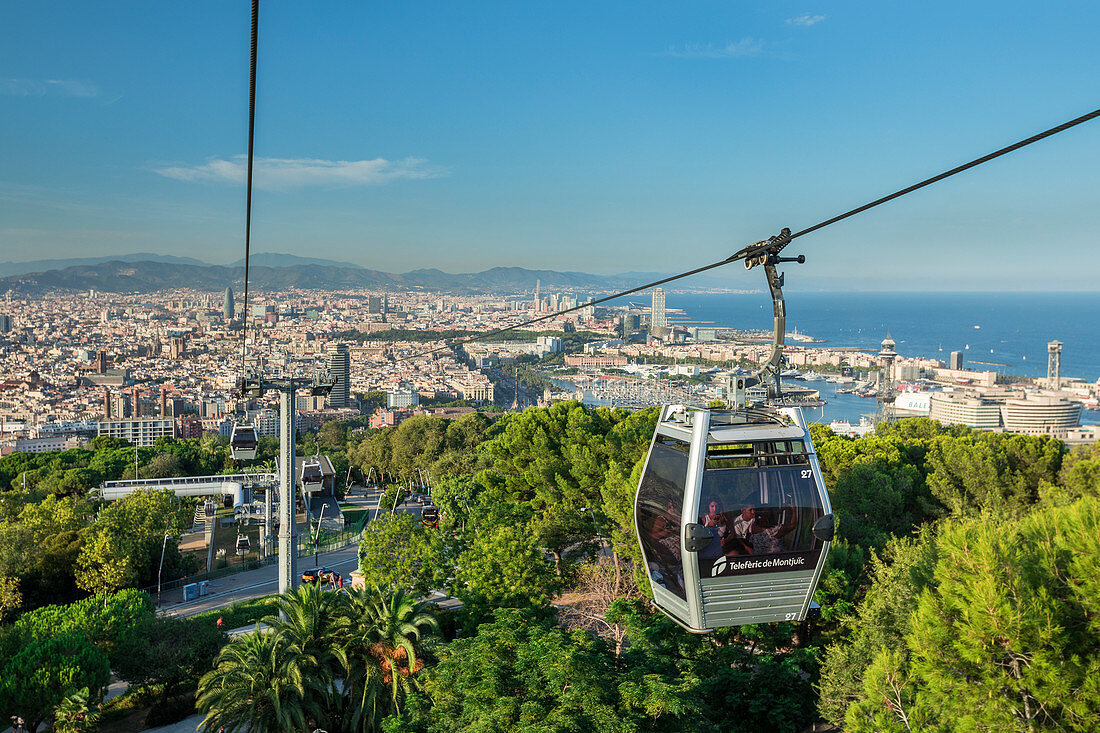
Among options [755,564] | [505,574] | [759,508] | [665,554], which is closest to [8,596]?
[505,574]

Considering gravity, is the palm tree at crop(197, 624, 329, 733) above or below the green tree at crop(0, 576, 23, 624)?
above

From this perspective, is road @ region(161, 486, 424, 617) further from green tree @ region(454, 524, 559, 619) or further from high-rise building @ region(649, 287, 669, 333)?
high-rise building @ region(649, 287, 669, 333)

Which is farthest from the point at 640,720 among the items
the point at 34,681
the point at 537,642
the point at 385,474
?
the point at 385,474

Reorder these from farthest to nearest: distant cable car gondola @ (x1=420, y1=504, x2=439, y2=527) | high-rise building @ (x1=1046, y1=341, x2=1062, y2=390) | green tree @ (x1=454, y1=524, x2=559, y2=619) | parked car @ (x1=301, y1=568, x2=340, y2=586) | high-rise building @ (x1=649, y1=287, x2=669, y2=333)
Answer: high-rise building @ (x1=649, y1=287, x2=669, y2=333) < high-rise building @ (x1=1046, y1=341, x2=1062, y2=390) < distant cable car gondola @ (x1=420, y1=504, x2=439, y2=527) < parked car @ (x1=301, y1=568, x2=340, y2=586) < green tree @ (x1=454, y1=524, x2=559, y2=619)

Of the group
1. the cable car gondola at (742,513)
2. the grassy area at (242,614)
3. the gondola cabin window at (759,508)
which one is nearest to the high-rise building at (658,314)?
the grassy area at (242,614)

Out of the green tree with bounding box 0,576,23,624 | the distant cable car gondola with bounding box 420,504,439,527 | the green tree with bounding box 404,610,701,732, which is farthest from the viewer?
the distant cable car gondola with bounding box 420,504,439,527

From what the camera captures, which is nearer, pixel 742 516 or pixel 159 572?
pixel 742 516

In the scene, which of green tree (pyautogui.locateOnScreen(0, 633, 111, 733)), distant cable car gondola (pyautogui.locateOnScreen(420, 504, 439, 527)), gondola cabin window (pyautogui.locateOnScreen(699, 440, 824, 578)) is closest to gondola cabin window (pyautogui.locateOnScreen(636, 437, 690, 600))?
gondola cabin window (pyautogui.locateOnScreen(699, 440, 824, 578))

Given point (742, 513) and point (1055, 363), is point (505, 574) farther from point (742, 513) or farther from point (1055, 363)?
point (1055, 363)
